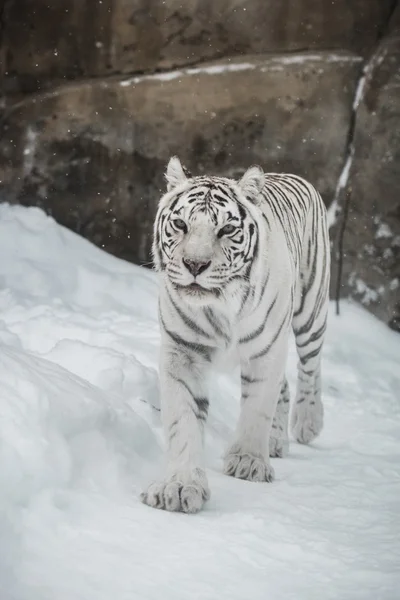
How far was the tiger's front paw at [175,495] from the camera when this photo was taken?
10.7 ft

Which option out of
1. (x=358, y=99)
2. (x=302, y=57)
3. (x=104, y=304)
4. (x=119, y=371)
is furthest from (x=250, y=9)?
(x=119, y=371)

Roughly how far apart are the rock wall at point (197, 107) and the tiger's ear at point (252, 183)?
3336 mm

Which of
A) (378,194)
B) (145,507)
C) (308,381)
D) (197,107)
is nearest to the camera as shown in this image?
(145,507)

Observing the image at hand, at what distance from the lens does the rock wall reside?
7098 mm

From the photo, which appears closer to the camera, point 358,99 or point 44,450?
point 44,450

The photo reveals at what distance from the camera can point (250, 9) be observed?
7.12 meters

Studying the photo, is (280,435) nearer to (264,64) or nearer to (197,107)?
(197,107)

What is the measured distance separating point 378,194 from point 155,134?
1673 mm

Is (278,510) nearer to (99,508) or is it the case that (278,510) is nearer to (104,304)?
(99,508)

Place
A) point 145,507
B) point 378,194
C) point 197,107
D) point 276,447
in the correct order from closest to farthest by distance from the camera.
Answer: point 145,507 < point 276,447 < point 378,194 < point 197,107

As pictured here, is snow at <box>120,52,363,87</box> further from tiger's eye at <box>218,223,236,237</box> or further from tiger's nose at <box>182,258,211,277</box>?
tiger's nose at <box>182,258,211,277</box>

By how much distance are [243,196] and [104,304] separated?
2.99 metres

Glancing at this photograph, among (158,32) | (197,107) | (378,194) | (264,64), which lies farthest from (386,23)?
(158,32)

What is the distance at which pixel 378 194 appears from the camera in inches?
279
